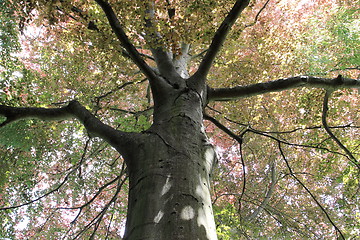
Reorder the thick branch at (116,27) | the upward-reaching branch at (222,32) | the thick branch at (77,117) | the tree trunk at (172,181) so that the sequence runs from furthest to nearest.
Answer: the upward-reaching branch at (222,32) → the thick branch at (116,27) → the thick branch at (77,117) → the tree trunk at (172,181)

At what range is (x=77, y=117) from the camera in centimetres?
252

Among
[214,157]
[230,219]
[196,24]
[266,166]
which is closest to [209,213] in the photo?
[214,157]

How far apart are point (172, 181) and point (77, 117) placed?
1.44 meters

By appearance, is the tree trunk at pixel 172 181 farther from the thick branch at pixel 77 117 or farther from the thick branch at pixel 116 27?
the thick branch at pixel 116 27

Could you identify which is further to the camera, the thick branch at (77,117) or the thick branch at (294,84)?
the thick branch at (294,84)

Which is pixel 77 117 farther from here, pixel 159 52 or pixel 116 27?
pixel 159 52

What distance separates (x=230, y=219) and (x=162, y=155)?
2.77 metres

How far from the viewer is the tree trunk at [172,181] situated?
1.31 metres

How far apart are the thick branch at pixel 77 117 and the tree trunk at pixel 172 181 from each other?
0.85 feet

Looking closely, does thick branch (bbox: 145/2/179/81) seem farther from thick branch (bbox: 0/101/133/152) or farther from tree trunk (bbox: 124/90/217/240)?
thick branch (bbox: 0/101/133/152)

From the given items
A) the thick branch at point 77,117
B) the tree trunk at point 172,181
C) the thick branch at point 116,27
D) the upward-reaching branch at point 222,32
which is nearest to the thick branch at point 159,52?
the upward-reaching branch at point 222,32

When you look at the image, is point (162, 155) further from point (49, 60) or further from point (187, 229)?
point (49, 60)

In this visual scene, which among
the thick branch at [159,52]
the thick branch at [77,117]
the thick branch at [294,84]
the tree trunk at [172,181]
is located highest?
the thick branch at [159,52]

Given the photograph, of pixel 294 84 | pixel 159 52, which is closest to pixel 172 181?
pixel 294 84
